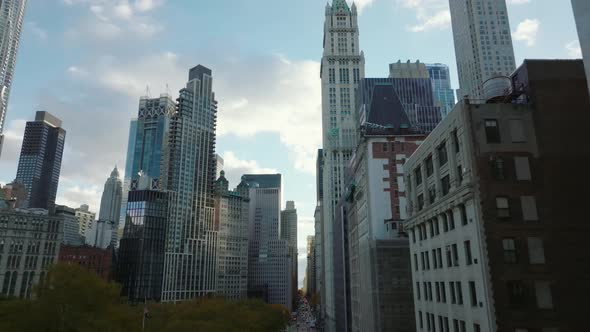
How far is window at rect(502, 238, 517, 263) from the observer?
110 ft

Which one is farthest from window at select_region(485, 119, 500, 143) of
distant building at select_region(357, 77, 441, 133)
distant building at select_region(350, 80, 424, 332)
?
distant building at select_region(357, 77, 441, 133)

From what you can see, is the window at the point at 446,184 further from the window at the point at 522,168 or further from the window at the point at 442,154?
the window at the point at 522,168

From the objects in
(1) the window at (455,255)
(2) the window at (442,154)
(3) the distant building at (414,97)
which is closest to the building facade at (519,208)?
(1) the window at (455,255)

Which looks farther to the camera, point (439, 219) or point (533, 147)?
point (439, 219)

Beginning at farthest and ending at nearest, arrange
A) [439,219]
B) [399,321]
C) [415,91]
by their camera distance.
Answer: [415,91]
[399,321]
[439,219]

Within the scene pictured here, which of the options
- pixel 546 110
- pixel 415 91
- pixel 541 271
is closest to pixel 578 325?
pixel 541 271

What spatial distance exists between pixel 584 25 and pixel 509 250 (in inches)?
677

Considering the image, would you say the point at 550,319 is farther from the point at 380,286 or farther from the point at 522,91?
the point at 380,286

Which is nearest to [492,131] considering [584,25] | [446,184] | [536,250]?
[446,184]

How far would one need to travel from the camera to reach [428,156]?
46.4 metres

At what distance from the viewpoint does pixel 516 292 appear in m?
32.7

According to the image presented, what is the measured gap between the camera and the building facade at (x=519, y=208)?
107 feet

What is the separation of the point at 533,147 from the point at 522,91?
17.9ft

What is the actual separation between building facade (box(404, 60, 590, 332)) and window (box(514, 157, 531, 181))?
83 mm
